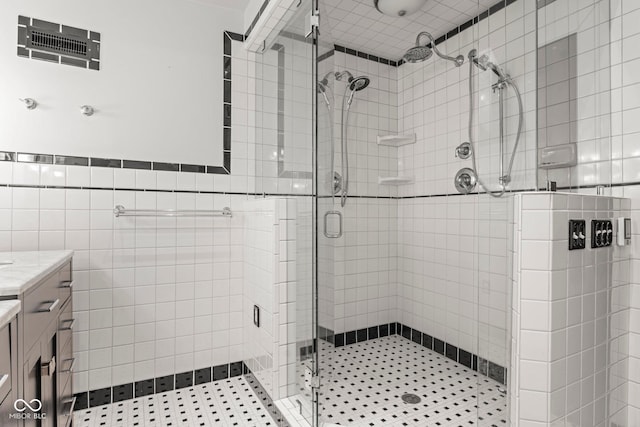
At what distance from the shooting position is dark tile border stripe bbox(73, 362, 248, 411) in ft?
6.31

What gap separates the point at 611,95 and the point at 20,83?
2.92m

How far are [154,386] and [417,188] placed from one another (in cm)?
242

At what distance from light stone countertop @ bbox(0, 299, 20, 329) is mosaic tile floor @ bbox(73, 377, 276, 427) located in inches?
50.4

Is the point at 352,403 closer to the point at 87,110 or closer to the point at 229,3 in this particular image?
the point at 87,110

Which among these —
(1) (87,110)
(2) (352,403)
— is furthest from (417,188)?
(1) (87,110)

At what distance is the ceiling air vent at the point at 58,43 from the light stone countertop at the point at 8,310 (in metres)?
1.63

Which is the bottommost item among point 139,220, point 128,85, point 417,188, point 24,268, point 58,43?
point 24,268

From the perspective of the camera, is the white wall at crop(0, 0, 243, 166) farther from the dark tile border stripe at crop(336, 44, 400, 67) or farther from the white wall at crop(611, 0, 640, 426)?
the white wall at crop(611, 0, 640, 426)

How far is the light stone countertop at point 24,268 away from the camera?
891mm

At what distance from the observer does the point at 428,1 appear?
2232mm

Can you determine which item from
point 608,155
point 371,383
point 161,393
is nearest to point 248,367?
Answer: point 161,393

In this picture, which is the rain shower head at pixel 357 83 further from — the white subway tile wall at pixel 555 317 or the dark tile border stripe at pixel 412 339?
the dark tile border stripe at pixel 412 339

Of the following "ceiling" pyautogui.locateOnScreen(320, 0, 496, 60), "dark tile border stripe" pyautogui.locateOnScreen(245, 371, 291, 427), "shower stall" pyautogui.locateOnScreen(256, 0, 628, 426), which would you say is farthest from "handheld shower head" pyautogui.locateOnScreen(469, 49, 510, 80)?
"dark tile border stripe" pyautogui.locateOnScreen(245, 371, 291, 427)

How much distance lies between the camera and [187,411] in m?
1.88
